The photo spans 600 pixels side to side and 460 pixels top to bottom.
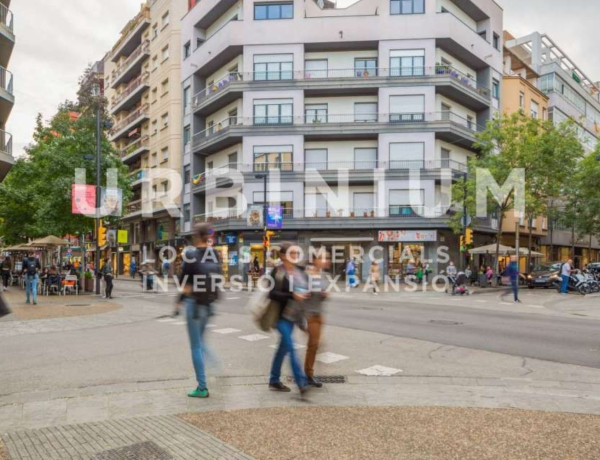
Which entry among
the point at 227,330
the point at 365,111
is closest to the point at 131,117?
the point at 365,111

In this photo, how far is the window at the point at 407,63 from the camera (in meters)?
33.1

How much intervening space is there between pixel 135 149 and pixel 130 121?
3.78 metres

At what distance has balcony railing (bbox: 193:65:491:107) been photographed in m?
33.0

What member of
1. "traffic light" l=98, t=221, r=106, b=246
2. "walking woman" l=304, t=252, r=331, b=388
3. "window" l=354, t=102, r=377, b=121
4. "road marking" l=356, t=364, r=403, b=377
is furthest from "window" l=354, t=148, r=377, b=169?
"walking woman" l=304, t=252, r=331, b=388

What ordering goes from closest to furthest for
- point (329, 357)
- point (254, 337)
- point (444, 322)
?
1. point (329, 357)
2. point (254, 337)
3. point (444, 322)

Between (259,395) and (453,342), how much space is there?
16.9 feet

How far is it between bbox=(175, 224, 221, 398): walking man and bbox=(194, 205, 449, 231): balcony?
27.1 meters

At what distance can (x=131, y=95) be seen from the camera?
1954 inches

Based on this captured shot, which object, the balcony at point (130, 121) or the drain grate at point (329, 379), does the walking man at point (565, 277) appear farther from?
the balcony at point (130, 121)

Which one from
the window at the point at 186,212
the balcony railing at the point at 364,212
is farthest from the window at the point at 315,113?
the window at the point at 186,212

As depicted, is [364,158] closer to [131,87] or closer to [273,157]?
[273,157]

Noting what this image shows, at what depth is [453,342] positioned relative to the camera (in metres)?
9.45

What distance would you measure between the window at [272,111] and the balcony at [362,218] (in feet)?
20.8

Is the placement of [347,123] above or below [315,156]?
above
